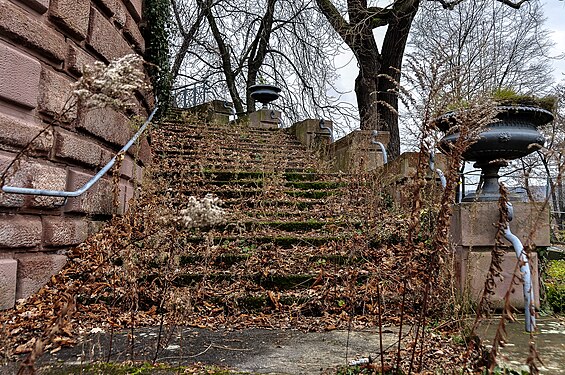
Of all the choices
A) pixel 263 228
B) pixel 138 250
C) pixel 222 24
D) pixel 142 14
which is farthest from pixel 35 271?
pixel 222 24

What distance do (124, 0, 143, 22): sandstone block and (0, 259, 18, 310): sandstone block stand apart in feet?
9.99

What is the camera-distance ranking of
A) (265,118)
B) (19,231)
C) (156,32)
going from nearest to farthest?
(19,231)
(156,32)
(265,118)

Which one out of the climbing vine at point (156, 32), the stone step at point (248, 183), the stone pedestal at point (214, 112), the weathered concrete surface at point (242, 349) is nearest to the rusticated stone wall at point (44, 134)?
the weathered concrete surface at point (242, 349)

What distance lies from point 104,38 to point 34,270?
2.16m

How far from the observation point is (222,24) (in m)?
13.4

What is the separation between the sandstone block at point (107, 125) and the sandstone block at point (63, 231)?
0.79 m

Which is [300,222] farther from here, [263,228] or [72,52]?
[72,52]

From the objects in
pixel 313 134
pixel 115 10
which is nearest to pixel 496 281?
pixel 115 10

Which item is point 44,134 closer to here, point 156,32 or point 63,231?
point 63,231

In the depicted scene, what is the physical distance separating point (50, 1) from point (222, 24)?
10.9 meters

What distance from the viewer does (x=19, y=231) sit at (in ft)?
9.45

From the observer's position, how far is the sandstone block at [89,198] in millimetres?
3518

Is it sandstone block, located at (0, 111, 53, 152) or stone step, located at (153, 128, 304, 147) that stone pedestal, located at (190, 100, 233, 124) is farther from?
sandstone block, located at (0, 111, 53, 152)

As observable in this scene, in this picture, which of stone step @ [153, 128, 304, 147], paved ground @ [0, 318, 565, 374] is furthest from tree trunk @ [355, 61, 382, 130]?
paved ground @ [0, 318, 565, 374]
